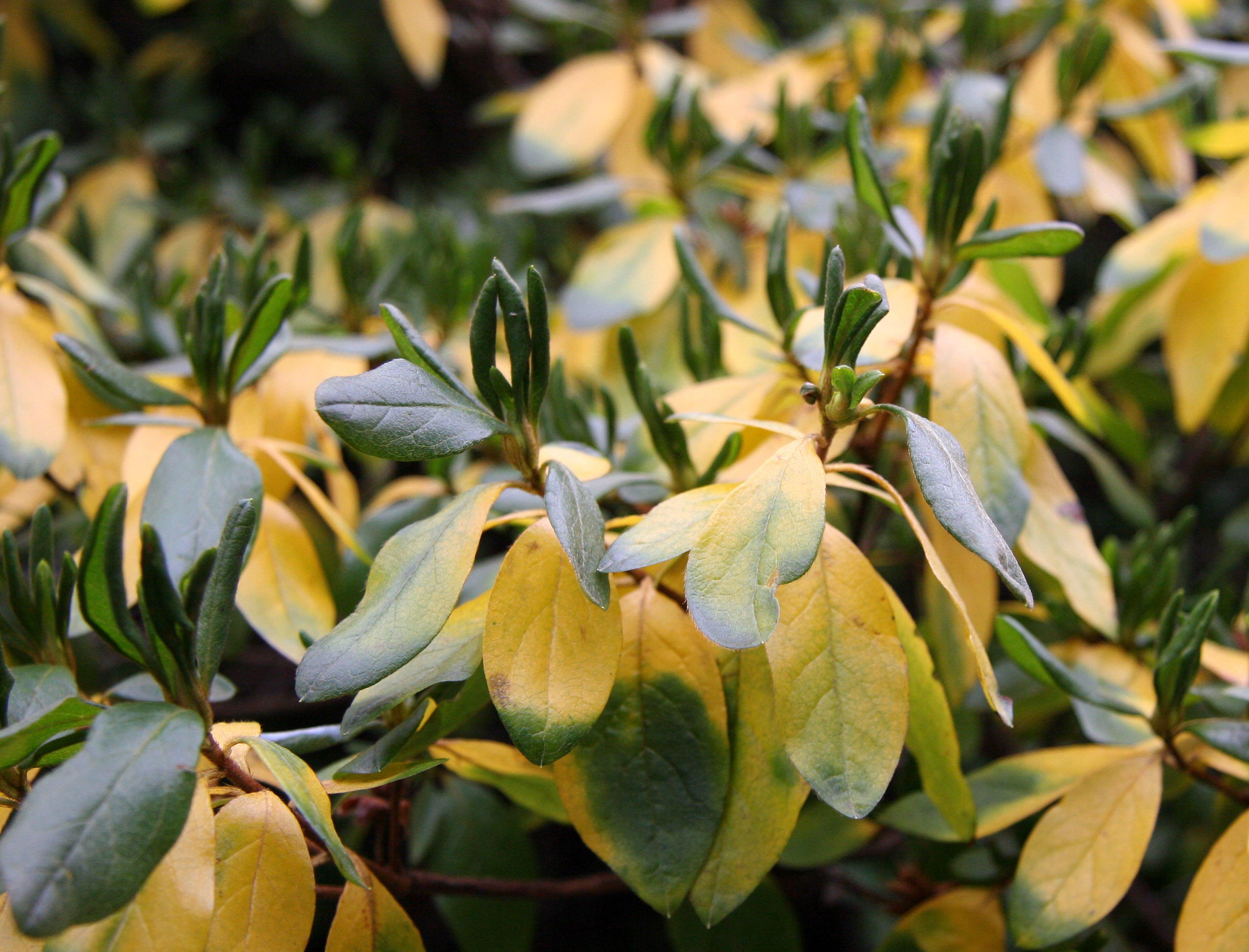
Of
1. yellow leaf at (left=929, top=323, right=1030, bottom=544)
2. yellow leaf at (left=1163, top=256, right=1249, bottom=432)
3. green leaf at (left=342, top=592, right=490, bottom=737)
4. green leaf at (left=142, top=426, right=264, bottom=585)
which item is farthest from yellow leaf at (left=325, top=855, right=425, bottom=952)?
yellow leaf at (left=1163, top=256, right=1249, bottom=432)

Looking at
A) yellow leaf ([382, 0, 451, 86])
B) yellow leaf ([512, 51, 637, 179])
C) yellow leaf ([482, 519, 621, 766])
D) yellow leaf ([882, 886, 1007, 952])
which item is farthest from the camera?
yellow leaf ([382, 0, 451, 86])

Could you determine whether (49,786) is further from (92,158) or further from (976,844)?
(92,158)

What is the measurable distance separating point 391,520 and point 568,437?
16 cm

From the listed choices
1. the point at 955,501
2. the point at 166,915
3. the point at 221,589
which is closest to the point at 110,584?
the point at 221,589

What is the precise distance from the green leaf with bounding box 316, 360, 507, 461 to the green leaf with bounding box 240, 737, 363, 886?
0.49 feet

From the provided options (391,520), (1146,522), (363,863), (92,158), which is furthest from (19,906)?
(92,158)

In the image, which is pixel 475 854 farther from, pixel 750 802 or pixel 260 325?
pixel 260 325

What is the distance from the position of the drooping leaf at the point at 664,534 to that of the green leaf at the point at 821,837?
334mm

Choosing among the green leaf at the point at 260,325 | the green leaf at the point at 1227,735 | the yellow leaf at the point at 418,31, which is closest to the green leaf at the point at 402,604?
the green leaf at the point at 260,325

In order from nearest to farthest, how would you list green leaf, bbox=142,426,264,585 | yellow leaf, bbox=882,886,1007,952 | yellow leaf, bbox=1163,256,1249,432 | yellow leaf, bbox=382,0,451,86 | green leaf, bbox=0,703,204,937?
green leaf, bbox=0,703,204,937
green leaf, bbox=142,426,264,585
yellow leaf, bbox=882,886,1007,952
yellow leaf, bbox=1163,256,1249,432
yellow leaf, bbox=382,0,451,86

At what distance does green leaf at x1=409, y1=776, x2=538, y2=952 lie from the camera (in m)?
0.74

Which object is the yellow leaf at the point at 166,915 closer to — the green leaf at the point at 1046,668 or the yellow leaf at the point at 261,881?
the yellow leaf at the point at 261,881

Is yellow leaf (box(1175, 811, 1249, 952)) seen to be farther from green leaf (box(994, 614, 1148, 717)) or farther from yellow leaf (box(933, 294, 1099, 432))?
yellow leaf (box(933, 294, 1099, 432))

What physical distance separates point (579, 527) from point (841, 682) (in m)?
0.16
